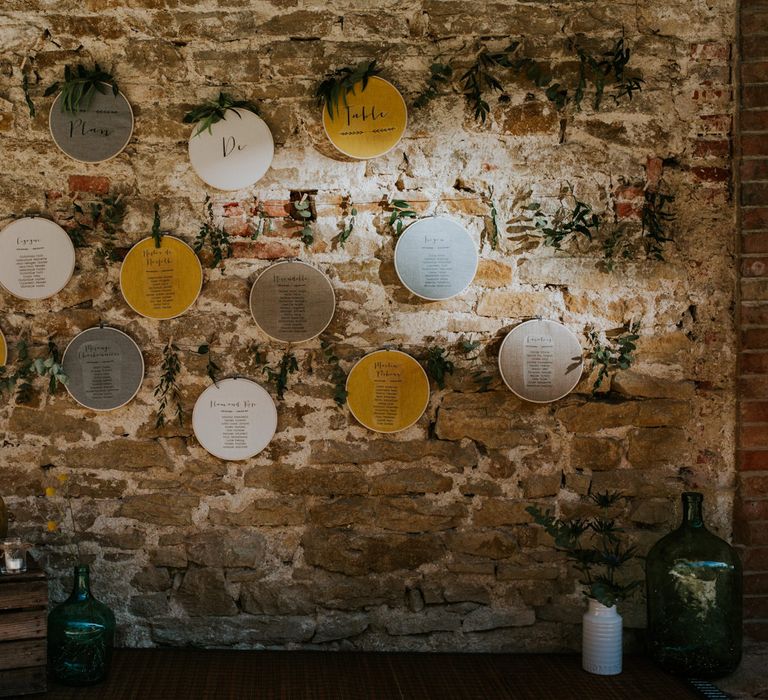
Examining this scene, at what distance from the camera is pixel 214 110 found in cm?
250

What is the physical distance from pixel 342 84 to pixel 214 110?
41 cm

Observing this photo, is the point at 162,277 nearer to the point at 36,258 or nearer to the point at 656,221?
the point at 36,258

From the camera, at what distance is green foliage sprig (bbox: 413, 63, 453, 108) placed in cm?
250

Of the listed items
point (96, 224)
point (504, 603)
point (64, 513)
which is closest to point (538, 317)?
point (504, 603)

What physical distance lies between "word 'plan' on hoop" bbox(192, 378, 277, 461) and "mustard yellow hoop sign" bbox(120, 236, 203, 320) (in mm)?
308

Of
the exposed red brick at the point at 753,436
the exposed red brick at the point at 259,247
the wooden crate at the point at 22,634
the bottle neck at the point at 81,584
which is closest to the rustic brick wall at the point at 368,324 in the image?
the exposed red brick at the point at 259,247

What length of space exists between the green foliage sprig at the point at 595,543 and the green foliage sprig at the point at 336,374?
68 centimetres

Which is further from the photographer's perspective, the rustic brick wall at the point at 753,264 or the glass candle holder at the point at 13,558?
the rustic brick wall at the point at 753,264

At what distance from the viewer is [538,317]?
8.39 feet

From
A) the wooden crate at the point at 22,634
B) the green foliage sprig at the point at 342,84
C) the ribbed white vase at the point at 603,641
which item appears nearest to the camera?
the wooden crate at the point at 22,634

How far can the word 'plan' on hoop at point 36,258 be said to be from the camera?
2527mm

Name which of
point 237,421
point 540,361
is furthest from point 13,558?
point 540,361

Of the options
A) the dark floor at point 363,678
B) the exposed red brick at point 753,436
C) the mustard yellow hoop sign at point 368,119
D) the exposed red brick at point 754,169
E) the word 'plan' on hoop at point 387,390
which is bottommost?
the dark floor at point 363,678

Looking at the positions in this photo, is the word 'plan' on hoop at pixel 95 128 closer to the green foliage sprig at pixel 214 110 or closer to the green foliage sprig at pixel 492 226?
the green foliage sprig at pixel 214 110
